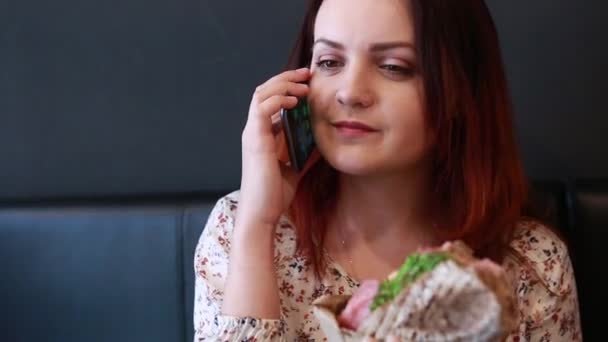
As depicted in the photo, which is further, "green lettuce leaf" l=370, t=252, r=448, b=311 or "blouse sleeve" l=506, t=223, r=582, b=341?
"blouse sleeve" l=506, t=223, r=582, b=341

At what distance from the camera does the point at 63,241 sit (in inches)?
55.6

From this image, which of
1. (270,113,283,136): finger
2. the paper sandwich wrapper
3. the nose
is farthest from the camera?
(270,113,283,136): finger

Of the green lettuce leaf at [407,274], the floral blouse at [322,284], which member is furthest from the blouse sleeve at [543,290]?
the green lettuce leaf at [407,274]

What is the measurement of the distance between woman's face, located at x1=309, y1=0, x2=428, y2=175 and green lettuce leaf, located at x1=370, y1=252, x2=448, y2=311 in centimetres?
35

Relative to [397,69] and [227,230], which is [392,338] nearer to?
[397,69]

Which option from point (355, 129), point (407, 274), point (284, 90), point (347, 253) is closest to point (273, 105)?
point (284, 90)

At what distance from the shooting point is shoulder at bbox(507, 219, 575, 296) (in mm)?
1154

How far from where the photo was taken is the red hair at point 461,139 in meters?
1.00

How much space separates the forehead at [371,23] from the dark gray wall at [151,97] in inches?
19.1

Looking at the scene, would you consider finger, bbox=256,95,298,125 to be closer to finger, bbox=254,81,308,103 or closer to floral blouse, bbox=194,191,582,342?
finger, bbox=254,81,308,103

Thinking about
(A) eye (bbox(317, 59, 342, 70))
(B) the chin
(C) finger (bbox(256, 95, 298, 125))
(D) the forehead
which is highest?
(D) the forehead

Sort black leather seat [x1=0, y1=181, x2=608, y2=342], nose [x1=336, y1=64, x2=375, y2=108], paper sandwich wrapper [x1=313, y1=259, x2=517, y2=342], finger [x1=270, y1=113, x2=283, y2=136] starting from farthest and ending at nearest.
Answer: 1. black leather seat [x1=0, y1=181, x2=608, y2=342]
2. finger [x1=270, y1=113, x2=283, y2=136]
3. nose [x1=336, y1=64, x2=375, y2=108]
4. paper sandwich wrapper [x1=313, y1=259, x2=517, y2=342]

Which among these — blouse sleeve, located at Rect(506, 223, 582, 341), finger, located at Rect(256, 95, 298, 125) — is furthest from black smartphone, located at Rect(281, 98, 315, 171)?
blouse sleeve, located at Rect(506, 223, 582, 341)

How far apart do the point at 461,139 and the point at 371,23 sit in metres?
0.24
